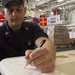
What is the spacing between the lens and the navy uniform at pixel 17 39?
3.14 feet

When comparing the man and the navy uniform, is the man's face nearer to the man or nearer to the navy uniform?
the man

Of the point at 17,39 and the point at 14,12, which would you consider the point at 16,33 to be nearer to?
the point at 17,39

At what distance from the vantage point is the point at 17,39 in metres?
1.00

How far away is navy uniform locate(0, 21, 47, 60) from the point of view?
96 centimetres

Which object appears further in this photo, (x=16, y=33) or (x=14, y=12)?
(x=16, y=33)

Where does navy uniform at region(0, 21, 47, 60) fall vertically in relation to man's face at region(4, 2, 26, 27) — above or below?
below

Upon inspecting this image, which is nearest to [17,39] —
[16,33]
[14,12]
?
[16,33]

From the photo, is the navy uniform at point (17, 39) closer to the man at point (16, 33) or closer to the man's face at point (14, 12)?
the man at point (16, 33)

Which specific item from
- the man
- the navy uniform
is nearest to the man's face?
the man

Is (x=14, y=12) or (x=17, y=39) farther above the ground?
(x=14, y=12)

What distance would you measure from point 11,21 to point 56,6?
3.15 metres

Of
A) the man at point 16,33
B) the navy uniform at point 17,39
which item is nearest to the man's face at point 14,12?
the man at point 16,33

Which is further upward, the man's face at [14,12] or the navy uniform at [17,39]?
the man's face at [14,12]

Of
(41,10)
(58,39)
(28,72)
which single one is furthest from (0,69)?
(41,10)
